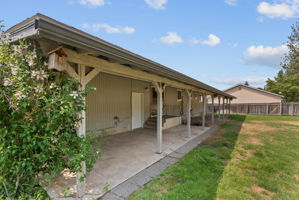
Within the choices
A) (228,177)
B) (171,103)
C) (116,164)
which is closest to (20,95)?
(116,164)

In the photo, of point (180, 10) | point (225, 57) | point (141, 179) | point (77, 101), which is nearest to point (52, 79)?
point (77, 101)

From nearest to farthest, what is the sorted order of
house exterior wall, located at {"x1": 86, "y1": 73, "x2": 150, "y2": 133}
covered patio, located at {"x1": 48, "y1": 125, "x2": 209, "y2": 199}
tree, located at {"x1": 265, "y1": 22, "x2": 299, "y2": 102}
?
1. covered patio, located at {"x1": 48, "y1": 125, "x2": 209, "y2": 199}
2. house exterior wall, located at {"x1": 86, "y1": 73, "x2": 150, "y2": 133}
3. tree, located at {"x1": 265, "y1": 22, "x2": 299, "y2": 102}

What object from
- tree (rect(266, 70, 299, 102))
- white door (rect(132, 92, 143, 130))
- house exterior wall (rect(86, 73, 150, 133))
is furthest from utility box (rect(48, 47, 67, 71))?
tree (rect(266, 70, 299, 102))

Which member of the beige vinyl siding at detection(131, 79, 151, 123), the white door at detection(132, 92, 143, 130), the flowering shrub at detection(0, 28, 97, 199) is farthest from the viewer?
the beige vinyl siding at detection(131, 79, 151, 123)

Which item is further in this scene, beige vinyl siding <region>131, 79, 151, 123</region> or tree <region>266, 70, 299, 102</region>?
tree <region>266, 70, 299, 102</region>

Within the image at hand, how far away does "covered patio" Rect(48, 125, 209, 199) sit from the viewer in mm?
2799

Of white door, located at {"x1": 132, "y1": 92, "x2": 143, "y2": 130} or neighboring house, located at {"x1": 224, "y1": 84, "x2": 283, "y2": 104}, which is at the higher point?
neighboring house, located at {"x1": 224, "y1": 84, "x2": 283, "y2": 104}

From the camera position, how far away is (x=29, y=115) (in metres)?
1.88

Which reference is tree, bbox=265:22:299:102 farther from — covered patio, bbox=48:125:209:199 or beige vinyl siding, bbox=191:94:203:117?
covered patio, bbox=48:125:209:199

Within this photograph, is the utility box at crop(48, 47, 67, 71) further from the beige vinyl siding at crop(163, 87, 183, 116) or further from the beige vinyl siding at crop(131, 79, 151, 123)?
the beige vinyl siding at crop(163, 87, 183, 116)

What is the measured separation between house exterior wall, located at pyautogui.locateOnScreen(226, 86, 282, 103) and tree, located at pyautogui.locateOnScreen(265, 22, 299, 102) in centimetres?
587

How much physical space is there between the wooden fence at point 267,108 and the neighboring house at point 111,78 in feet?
44.6

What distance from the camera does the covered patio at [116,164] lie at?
2.80 metres

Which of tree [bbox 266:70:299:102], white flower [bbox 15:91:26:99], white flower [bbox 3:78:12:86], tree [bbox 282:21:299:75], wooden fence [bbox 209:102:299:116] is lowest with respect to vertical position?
wooden fence [bbox 209:102:299:116]
